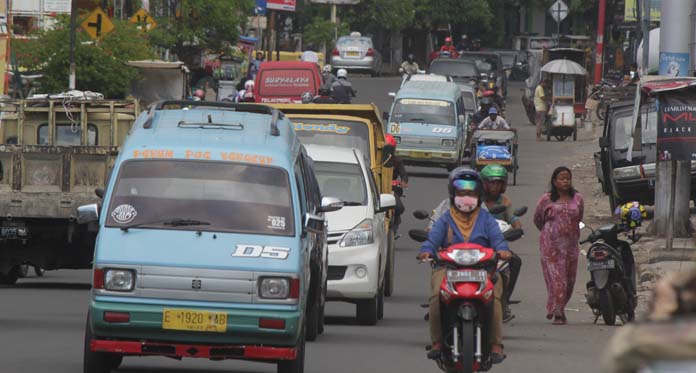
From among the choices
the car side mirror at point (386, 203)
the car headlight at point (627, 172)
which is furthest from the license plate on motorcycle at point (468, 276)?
the car headlight at point (627, 172)

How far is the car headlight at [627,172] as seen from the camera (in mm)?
25578

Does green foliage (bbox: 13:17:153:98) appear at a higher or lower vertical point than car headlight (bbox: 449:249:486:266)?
higher

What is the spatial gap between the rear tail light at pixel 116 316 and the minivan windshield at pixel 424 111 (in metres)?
26.6

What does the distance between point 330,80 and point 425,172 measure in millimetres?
4371

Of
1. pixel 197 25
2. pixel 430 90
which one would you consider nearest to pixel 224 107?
pixel 430 90

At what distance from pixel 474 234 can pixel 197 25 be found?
40424mm

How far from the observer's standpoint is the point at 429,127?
35.7 meters

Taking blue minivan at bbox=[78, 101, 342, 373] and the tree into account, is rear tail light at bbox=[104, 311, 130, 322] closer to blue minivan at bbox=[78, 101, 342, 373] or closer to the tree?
blue minivan at bbox=[78, 101, 342, 373]

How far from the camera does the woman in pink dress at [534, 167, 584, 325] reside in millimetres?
14664

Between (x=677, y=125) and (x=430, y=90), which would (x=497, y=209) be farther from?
(x=430, y=90)

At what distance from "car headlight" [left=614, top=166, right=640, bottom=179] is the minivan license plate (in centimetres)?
1681

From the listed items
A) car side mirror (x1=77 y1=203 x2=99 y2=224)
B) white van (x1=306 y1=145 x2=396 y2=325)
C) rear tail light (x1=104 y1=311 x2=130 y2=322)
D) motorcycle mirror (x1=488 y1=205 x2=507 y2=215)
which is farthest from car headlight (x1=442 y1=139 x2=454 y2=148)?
rear tail light (x1=104 y1=311 x2=130 y2=322)

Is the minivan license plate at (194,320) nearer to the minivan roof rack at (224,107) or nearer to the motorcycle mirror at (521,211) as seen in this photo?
the minivan roof rack at (224,107)

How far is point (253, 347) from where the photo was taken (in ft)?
32.0
